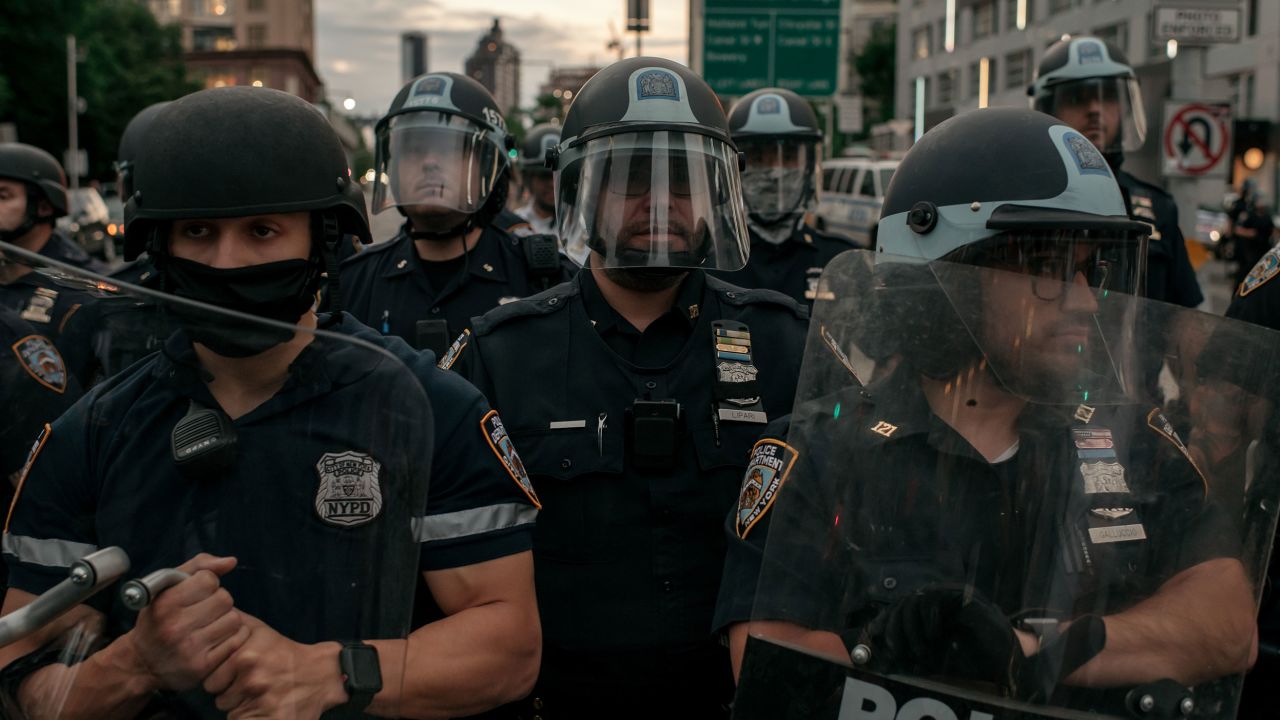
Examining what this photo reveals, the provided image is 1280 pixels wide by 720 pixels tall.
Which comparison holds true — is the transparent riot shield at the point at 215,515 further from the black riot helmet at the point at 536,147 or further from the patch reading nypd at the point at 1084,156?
the black riot helmet at the point at 536,147

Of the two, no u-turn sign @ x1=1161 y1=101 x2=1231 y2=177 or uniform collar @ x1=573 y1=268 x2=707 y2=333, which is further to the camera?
no u-turn sign @ x1=1161 y1=101 x2=1231 y2=177

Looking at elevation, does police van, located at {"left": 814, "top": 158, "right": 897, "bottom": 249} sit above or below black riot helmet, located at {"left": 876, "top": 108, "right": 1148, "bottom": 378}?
below

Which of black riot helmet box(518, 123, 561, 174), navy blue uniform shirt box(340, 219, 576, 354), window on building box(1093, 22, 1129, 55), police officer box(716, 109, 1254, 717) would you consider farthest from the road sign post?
window on building box(1093, 22, 1129, 55)

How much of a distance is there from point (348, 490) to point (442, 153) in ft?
12.3

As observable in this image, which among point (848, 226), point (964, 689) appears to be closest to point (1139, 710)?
point (964, 689)

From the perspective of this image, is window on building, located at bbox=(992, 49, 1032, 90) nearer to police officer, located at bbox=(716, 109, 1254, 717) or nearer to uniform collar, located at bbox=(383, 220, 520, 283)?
uniform collar, located at bbox=(383, 220, 520, 283)

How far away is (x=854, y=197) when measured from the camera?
22.2 metres

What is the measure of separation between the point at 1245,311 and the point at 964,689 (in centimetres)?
217

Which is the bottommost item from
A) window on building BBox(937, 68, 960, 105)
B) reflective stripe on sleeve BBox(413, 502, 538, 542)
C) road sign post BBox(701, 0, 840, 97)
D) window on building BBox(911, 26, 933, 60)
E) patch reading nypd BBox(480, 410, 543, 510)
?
reflective stripe on sleeve BBox(413, 502, 538, 542)

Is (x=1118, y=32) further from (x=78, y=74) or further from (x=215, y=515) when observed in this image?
(x=215, y=515)

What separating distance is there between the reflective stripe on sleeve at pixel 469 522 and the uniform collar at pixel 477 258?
9.43 feet

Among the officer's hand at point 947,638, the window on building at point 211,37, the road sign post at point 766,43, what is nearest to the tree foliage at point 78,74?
the road sign post at point 766,43

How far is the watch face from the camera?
1.55m

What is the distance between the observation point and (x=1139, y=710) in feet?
5.25
